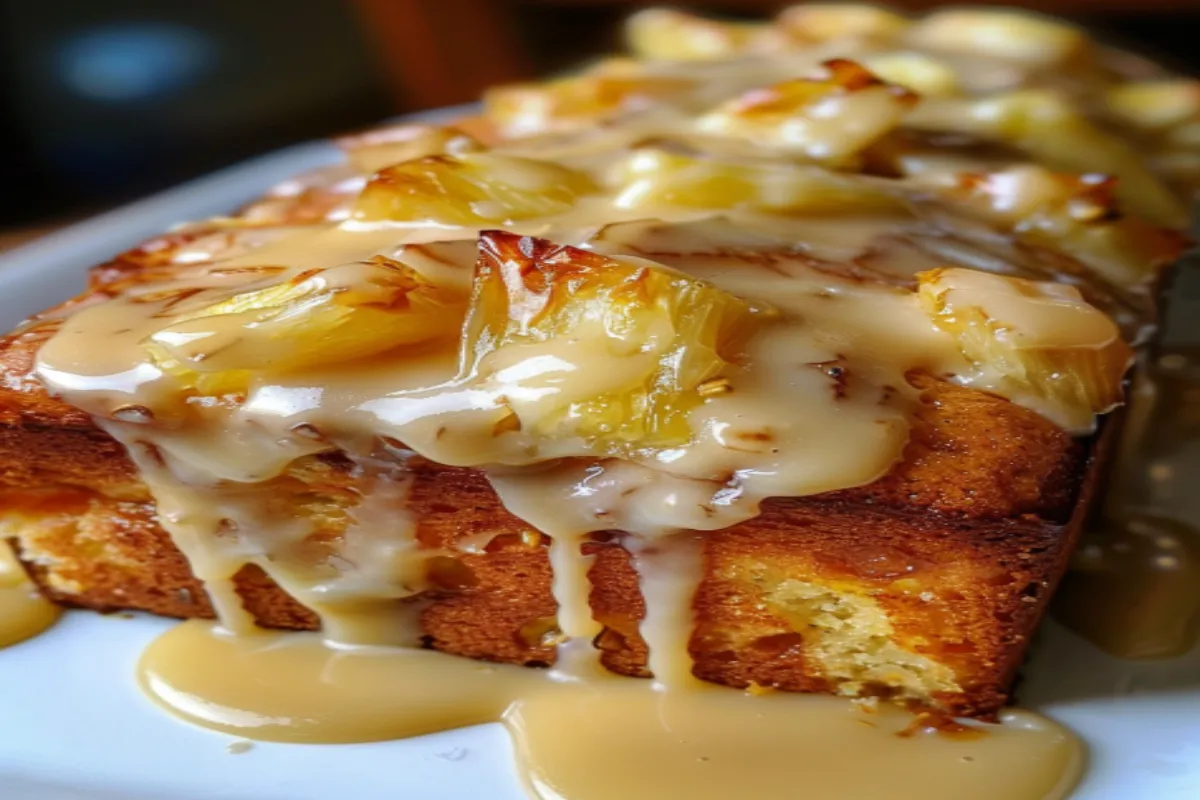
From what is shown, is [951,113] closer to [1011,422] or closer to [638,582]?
[1011,422]

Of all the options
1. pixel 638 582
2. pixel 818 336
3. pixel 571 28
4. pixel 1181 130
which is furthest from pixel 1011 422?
pixel 571 28

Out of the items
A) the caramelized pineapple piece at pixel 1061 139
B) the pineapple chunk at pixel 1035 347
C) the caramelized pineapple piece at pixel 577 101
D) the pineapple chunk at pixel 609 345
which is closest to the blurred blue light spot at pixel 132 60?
the caramelized pineapple piece at pixel 577 101

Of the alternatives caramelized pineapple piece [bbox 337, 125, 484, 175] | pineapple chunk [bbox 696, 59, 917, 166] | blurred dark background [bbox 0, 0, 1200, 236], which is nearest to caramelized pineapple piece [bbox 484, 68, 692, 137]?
caramelized pineapple piece [bbox 337, 125, 484, 175]

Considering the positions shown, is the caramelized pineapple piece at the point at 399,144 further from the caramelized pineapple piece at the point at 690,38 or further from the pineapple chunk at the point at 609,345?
the caramelized pineapple piece at the point at 690,38

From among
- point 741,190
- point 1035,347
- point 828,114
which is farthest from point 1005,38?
point 1035,347

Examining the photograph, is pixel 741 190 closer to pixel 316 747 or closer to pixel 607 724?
pixel 607 724

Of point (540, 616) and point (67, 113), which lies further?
point (67, 113)
